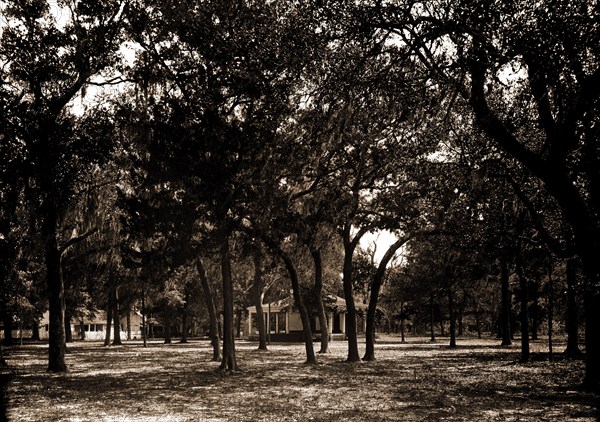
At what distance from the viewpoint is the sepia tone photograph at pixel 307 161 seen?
10.9 metres

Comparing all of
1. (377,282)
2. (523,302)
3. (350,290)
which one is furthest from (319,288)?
(523,302)

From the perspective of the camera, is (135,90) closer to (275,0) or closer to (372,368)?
(275,0)

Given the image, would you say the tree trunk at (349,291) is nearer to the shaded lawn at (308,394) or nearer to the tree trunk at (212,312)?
the shaded lawn at (308,394)

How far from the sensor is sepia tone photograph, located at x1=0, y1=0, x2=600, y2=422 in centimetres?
1091

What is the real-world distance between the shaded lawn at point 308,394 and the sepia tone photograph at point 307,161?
108mm

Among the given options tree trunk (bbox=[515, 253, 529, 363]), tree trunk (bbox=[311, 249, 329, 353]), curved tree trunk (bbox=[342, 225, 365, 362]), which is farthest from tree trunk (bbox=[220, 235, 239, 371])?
tree trunk (bbox=[515, 253, 529, 363])

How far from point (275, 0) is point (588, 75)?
764 centimetres

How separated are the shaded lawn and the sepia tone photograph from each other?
108mm

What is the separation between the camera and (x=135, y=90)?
20375 mm

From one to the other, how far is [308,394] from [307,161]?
314 inches

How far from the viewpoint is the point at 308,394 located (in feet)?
47.2

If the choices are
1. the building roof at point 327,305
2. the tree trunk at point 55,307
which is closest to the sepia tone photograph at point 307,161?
the tree trunk at point 55,307

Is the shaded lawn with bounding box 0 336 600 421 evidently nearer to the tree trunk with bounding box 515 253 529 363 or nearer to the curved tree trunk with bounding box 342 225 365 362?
the tree trunk with bounding box 515 253 529 363

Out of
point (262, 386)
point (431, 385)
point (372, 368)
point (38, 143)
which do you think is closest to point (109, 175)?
point (38, 143)
